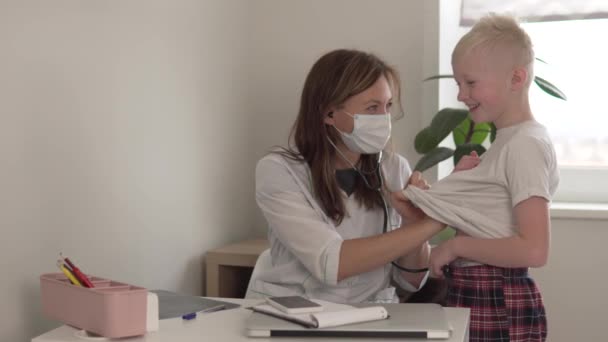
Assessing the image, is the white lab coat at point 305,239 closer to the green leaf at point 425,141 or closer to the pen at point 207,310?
the pen at point 207,310

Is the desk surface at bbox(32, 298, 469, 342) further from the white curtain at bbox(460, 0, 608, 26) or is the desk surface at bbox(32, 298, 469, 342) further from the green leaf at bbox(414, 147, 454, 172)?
the white curtain at bbox(460, 0, 608, 26)

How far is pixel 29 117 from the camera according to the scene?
1.74 meters

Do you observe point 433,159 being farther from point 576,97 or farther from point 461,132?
point 576,97

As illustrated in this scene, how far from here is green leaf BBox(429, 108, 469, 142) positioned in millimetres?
2631

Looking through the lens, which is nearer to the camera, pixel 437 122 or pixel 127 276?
pixel 127 276

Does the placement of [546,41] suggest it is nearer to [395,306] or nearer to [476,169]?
[476,169]

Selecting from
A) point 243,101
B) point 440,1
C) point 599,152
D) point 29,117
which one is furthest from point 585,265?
point 29,117

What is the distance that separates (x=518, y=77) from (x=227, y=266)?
1.24m

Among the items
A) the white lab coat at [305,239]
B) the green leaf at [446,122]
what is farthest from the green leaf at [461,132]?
the white lab coat at [305,239]

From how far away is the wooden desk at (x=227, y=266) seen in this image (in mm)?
2613

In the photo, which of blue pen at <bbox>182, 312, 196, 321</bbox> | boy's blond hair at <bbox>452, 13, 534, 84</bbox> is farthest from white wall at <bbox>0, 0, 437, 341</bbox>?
boy's blond hair at <bbox>452, 13, 534, 84</bbox>

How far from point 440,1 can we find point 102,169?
1414mm

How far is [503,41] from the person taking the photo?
179cm

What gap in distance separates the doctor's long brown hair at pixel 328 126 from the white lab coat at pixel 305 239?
0.09 feet
